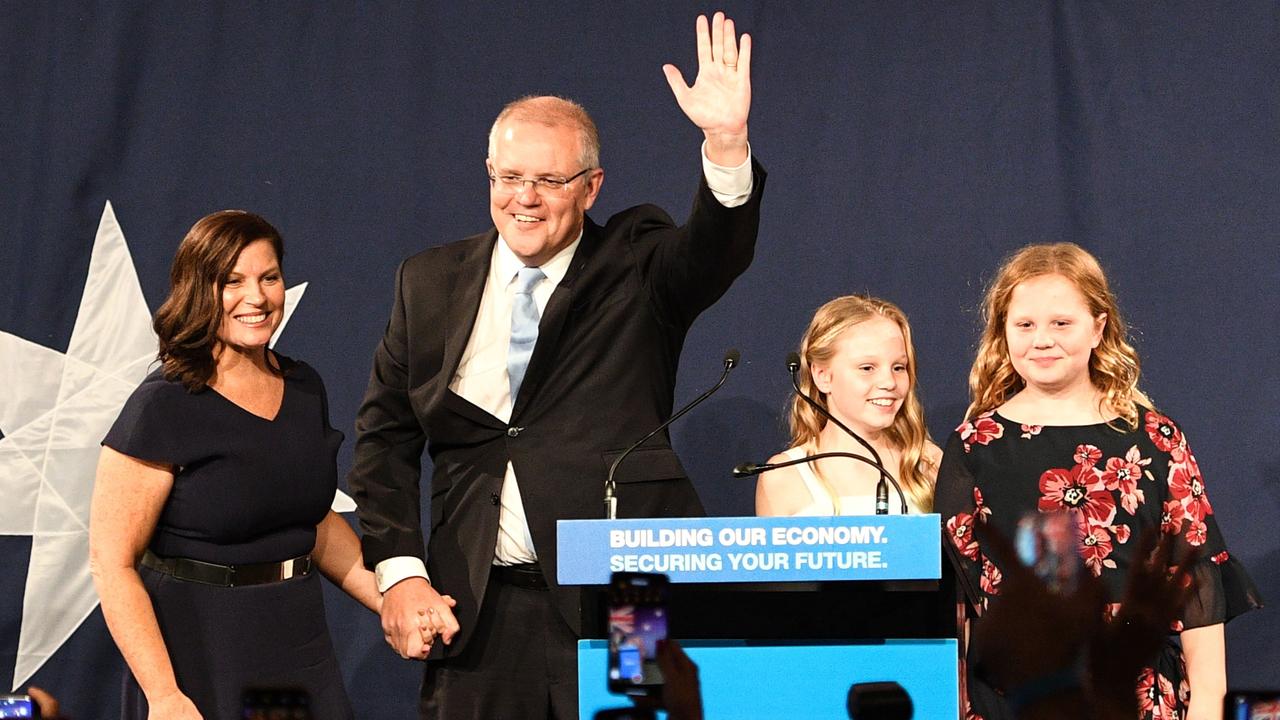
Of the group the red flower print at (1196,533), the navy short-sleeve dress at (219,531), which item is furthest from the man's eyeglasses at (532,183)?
the red flower print at (1196,533)

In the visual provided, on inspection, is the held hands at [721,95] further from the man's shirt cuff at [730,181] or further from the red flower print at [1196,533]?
the red flower print at [1196,533]

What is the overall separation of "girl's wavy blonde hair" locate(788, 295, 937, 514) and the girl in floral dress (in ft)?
1.08

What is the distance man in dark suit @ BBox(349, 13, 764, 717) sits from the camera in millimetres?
2428

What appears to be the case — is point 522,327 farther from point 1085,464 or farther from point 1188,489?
point 1188,489

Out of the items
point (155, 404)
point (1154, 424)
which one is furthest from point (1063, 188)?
point (155, 404)

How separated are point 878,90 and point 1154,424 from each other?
1.39 metres

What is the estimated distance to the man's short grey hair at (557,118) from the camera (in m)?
2.54

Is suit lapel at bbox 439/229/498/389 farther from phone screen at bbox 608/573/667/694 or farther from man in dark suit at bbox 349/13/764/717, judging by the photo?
phone screen at bbox 608/573/667/694

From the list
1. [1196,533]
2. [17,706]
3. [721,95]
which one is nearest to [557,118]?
[721,95]

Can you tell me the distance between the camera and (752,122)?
361cm

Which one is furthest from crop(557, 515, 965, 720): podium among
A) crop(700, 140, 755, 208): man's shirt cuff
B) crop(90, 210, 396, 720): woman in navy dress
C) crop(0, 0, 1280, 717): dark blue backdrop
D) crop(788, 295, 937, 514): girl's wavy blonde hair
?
crop(0, 0, 1280, 717): dark blue backdrop

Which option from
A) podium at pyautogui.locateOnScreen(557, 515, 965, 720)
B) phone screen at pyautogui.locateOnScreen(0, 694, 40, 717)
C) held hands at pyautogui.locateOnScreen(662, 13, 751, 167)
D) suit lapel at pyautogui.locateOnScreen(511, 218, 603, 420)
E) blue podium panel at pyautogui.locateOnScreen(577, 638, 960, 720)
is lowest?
phone screen at pyautogui.locateOnScreen(0, 694, 40, 717)

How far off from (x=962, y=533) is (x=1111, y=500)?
26cm

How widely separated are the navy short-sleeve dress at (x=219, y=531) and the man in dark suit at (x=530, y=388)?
181mm
